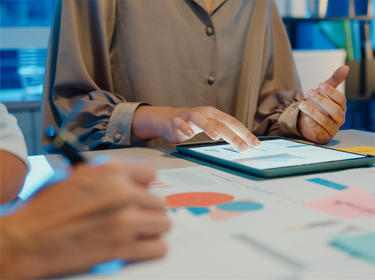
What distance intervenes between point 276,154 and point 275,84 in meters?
0.60

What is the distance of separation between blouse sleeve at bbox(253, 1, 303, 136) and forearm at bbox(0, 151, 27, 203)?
0.71 m

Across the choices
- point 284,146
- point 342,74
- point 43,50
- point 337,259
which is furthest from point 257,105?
point 43,50

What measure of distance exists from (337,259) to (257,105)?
0.94 meters

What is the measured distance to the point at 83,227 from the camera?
35 centimetres

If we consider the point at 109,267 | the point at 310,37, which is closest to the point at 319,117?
the point at 109,267

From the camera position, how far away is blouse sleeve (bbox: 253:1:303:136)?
118 cm

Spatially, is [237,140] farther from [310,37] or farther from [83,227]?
[310,37]

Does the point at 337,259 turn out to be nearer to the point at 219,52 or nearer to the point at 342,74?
the point at 342,74

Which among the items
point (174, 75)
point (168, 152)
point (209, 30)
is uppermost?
point (209, 30)

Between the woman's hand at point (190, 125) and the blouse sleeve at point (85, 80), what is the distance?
3cm

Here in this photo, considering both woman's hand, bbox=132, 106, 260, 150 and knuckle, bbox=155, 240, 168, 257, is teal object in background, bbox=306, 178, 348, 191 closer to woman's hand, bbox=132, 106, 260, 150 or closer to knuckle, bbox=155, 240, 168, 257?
woman's hand, bbox=132, 106, 260, 150

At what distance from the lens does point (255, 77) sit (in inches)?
49.2

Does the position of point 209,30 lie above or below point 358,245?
above

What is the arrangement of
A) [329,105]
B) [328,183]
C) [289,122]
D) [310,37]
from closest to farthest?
[328,183] < [329,105] < [289,122] < [310,37]
